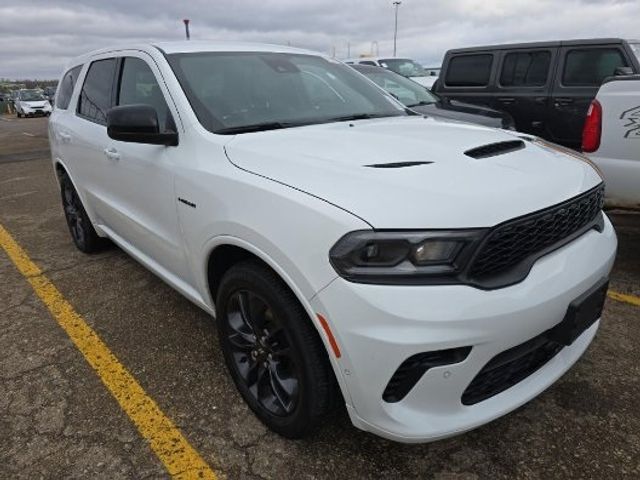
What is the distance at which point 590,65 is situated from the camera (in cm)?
639

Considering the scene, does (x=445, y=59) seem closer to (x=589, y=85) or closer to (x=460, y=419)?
(x=589, y=85)

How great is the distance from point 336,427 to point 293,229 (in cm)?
106

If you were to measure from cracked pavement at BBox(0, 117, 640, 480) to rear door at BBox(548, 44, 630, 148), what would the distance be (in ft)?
10.5

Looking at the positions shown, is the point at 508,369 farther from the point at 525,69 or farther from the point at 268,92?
the point at 525,69

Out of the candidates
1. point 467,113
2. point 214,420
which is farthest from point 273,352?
point 467,113

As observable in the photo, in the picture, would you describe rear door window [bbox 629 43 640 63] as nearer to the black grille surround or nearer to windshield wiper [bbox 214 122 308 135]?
the black grille surround

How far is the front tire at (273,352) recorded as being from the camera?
199cm

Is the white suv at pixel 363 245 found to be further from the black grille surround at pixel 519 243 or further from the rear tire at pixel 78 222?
the rear tire at pixel 78 222

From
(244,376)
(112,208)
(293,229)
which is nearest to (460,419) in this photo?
(293,229)

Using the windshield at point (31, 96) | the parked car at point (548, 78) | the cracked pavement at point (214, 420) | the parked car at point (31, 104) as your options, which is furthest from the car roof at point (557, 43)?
the windshield at point (31, 96)

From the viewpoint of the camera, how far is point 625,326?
3264mm

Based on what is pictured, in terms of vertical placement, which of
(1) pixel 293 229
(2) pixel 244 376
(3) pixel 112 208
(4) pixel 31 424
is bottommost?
(4) pixel 31 424

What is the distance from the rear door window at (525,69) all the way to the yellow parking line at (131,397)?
6.02 meters

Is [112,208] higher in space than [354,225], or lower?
lower
